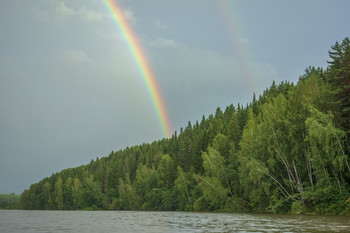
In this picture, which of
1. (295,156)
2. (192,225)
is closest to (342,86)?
(295,156)

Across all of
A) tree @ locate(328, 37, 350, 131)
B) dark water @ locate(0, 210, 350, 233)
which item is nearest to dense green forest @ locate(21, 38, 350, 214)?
tree @ locate(328, 37, 350, 131)

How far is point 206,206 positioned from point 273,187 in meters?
27.5

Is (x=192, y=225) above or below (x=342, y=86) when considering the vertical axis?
below

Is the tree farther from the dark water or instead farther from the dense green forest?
the dark water

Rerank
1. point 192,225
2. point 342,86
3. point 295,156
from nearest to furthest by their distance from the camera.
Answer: point 192,225 → point 342,86 → point 295,156

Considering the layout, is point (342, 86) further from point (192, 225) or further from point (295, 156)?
point (192, 225)

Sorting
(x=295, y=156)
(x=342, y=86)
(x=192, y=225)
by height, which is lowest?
(x=192, y=225)

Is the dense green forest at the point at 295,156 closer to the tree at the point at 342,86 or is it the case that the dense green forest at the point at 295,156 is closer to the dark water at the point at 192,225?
the tree at the point at 342,86

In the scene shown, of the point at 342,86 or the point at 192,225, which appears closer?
the point at 192,225

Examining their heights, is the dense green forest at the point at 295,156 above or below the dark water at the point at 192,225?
above

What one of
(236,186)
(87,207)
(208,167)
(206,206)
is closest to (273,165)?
(236,186)

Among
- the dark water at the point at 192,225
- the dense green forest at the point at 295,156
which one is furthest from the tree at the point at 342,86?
the dark water at the point at 192,225

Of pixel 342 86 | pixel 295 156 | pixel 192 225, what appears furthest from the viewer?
pixel 295 156

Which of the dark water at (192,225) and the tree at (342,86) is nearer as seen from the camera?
the dark water at (192,225)
